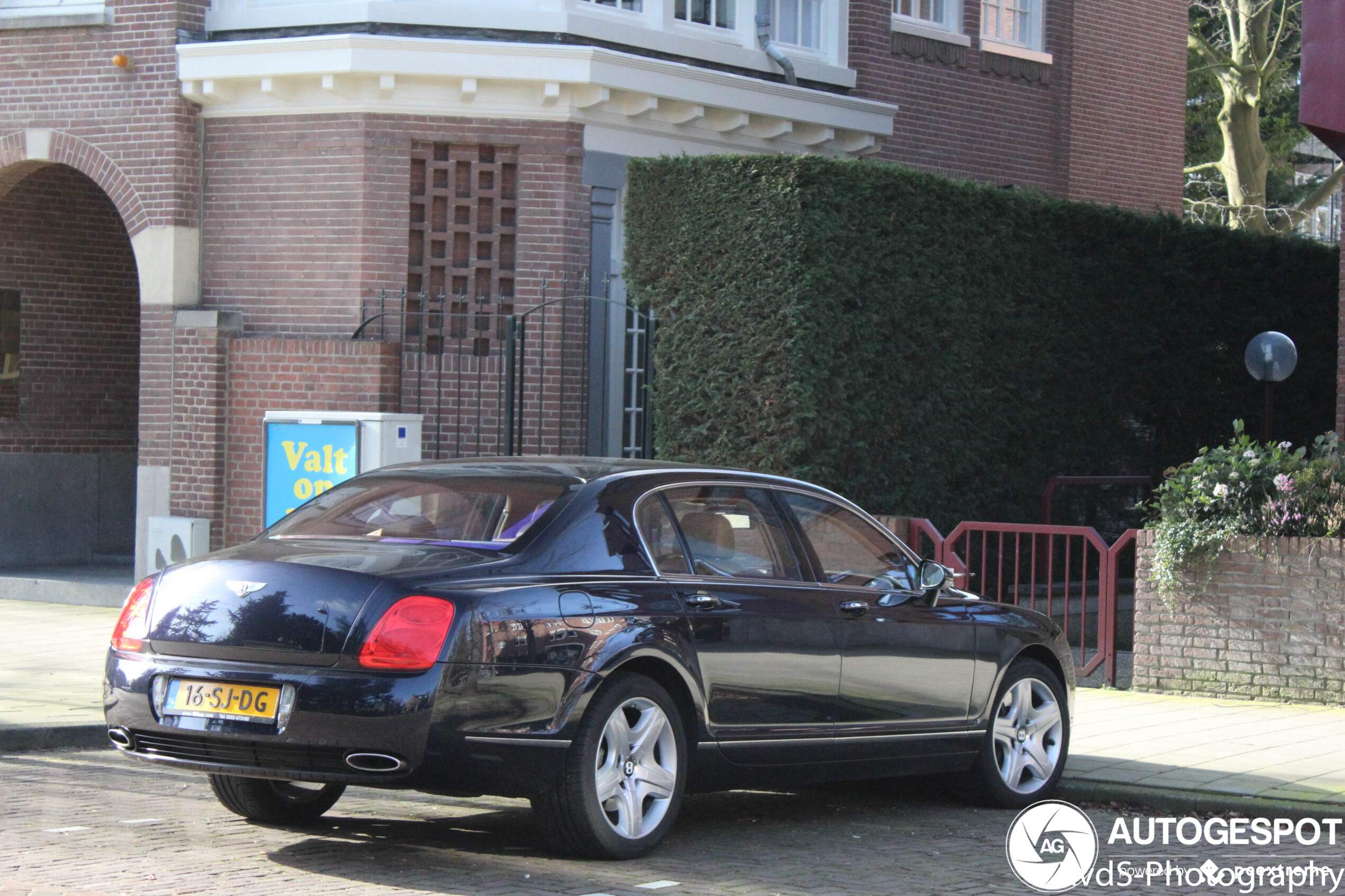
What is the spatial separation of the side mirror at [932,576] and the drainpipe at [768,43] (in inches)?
381

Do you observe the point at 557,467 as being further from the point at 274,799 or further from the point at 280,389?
the point at 280,389

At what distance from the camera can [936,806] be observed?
8125 millimetres

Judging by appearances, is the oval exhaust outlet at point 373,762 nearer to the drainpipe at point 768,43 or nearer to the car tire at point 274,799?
the car tire at point 274,799

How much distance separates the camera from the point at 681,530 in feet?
22.7

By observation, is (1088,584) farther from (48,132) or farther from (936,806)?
(48,132)

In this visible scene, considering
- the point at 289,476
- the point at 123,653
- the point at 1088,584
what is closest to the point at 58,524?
the point at 289,476

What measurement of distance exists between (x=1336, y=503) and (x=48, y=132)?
11.5m

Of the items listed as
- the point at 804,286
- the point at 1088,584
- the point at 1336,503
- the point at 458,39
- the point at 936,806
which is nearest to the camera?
the point at 936,806

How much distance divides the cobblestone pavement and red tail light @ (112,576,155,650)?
31.3 inches

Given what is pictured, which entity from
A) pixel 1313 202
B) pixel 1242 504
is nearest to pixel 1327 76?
pixel 1242 504

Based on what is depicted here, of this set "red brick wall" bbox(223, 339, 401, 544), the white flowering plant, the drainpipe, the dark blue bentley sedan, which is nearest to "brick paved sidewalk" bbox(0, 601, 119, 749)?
"red brick wall" bbox(223, 339, 401, 544)

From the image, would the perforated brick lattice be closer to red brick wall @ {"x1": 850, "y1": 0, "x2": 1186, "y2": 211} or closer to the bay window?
red brick wall @ {"x1": 850, "y1": 0, "x2": 1186, "y2": 211}

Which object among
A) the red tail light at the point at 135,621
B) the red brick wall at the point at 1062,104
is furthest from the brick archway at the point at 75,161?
the red tail light at the point at 135,621

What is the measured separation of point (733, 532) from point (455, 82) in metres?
8.30
